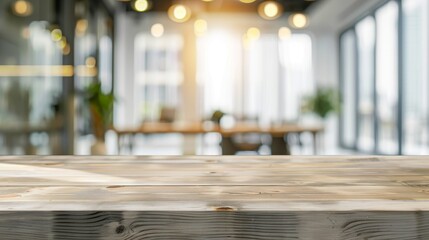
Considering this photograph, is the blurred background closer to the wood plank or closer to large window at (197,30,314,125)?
large window at (197,30,314,125)

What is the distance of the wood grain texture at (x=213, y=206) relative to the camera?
921 mm

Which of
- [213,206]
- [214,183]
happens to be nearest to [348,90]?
[214,183]

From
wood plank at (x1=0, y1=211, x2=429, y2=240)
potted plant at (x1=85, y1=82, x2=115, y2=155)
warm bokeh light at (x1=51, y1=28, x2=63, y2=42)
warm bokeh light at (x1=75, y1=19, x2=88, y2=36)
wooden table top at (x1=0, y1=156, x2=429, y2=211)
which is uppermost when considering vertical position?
warm bokeh light at (x1=75, y1=19, x2=88, y2=36)

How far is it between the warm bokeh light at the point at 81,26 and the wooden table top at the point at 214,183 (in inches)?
213

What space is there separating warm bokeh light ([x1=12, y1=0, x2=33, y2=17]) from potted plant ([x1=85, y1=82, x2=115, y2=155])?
222cm

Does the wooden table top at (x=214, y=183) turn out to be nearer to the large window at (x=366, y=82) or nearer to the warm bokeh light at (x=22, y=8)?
the warm bokeh light at (x=22, y=8)

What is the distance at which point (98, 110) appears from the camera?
713cm

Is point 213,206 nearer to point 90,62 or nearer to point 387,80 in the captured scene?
point 90,62

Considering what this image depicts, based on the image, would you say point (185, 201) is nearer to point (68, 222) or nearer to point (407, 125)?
point (68, 222)

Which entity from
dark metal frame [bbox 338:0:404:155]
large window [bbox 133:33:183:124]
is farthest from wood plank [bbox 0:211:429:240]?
large window [bbox 133:33:183:124]

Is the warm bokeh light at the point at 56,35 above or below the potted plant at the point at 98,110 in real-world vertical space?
above

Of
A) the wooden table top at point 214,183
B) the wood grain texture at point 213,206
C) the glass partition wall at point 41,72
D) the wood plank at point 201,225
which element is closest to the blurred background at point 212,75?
the glass partition wall at point 41,72

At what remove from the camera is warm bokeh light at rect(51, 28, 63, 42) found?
565 centimetres

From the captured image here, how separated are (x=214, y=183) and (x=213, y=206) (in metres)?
0.26
